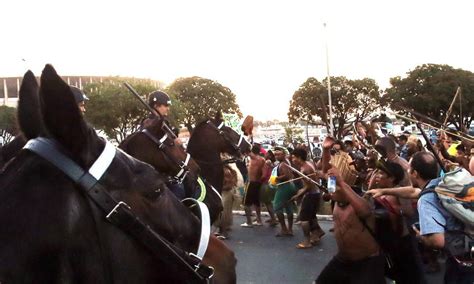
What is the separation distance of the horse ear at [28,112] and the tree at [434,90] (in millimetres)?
34531

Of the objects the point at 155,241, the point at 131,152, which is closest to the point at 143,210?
the point at 155,241

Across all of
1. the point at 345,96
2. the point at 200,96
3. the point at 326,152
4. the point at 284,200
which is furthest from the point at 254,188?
the point at 200,96

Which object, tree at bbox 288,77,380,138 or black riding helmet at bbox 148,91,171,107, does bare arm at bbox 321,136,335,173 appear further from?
tree at bbox 288,77,380,138

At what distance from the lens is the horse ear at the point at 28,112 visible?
57.7 inches

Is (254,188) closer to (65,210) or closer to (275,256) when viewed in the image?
(275,256)

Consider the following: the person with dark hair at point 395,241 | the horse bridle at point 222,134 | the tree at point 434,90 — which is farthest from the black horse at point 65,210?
the tree at point 434,90

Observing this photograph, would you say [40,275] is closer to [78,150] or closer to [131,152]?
[78,150]

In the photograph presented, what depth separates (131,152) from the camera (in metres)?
5.34

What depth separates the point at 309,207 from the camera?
9195mm

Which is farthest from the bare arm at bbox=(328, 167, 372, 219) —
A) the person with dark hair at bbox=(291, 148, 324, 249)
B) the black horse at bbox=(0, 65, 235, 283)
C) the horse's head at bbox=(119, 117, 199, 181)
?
the person with dark hair at bbox=(291, 148, 324, 249)

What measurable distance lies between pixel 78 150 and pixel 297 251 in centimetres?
800

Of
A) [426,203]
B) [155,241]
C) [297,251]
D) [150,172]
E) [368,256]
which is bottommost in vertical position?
[297,251]

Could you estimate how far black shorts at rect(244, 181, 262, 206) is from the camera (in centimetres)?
1162

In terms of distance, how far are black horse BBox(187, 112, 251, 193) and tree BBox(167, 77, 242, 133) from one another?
45540 mm
